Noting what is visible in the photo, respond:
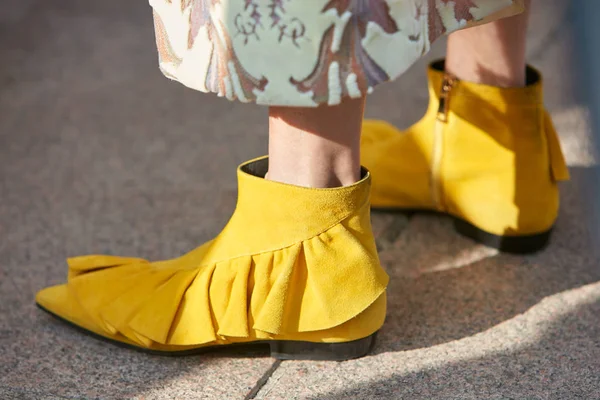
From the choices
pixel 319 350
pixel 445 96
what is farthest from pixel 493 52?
pixel 319 350

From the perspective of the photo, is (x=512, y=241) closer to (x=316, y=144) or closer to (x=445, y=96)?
(x=445, y=96)

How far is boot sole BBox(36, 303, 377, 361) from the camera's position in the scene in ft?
3.01

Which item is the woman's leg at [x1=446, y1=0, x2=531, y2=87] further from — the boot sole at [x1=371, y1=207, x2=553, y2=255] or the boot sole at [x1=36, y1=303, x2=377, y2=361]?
the boot sole at [x1=36, y1=303, x2=377, y2=361]

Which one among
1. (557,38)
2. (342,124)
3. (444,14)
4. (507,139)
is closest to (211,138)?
(507,139)

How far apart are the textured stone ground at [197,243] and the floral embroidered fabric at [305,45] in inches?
13.6

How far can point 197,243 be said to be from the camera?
120 cm

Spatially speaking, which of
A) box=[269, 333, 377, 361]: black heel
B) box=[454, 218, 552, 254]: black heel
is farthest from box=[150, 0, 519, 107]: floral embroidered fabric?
box=[454, 218, 552, 254]: black heel

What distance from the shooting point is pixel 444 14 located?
78cm

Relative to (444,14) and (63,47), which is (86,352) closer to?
(444,14)

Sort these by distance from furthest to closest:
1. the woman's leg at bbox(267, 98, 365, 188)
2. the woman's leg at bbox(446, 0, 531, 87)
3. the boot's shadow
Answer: the woman's leg at bbox(446, 0, 531, 87) < the boot's shadow < the woman's leg at bbox(267, 98, 365, 188)

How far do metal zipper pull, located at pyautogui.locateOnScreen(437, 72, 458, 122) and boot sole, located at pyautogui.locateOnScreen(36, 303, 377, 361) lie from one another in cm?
39

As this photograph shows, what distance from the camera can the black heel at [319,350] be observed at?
0.92m

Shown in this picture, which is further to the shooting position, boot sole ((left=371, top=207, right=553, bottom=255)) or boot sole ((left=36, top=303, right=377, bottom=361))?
boot sole ((left=371, top=207, right=553, bottom=255))

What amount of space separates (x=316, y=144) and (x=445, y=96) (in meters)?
0.38
